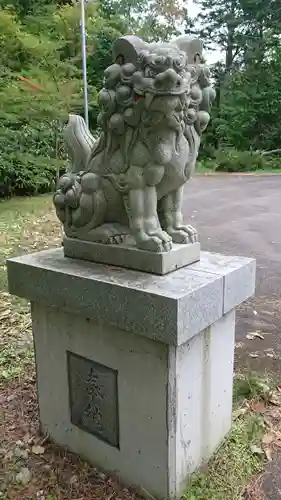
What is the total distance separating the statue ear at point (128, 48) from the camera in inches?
59.5

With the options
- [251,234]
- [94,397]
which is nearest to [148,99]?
[94,397]

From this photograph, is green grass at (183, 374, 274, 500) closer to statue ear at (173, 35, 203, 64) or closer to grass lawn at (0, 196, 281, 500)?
grass lawn at (0, 196, 281, 500)

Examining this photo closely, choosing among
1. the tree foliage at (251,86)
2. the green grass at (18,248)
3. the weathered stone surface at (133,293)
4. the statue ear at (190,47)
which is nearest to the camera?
the weathered stone surface at (133,293)

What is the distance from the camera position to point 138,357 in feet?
5.25

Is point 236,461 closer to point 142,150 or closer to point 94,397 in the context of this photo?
point 94,397

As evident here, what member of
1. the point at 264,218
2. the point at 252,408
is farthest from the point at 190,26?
the point at 252,408

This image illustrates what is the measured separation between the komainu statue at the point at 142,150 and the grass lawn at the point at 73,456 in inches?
36.5

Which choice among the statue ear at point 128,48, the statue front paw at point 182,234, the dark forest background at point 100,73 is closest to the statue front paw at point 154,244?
the statue front paw at point 182,234

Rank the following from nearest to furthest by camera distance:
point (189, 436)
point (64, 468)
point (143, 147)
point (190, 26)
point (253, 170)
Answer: point (143, 147) → point (189, 436) → point (64, 468) → point (253, 170) → point (190, 26)

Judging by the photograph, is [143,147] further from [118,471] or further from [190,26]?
[190,26]

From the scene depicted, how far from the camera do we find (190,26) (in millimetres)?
19141

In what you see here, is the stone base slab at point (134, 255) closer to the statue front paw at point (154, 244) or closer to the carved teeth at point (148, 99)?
the statue front paw at point (154, 244)

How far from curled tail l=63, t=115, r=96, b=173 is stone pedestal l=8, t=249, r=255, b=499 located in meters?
0.40

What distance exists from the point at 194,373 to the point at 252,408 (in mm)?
726
